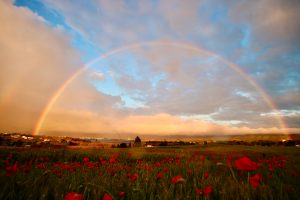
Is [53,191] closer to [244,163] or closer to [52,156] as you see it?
[244,163]

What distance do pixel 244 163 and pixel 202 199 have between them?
3.13ft

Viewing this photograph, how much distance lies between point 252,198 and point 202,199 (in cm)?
72

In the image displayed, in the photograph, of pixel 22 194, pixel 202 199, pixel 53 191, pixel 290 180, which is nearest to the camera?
pixel 22 194

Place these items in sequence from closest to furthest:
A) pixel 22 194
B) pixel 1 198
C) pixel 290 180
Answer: pixel 1 198 → pixel 22 194 → pixel 290 180

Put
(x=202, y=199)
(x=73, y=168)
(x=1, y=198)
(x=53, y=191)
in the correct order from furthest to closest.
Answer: (x=73, y=168) < (x=202, y=199) < (x=53, y=191) < (x=1, y=198)

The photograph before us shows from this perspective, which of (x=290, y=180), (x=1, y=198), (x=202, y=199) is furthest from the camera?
(x=290, y=180)

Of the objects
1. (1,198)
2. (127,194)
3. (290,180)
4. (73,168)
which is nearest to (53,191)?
(1,198)

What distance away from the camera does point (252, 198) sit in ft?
10.2

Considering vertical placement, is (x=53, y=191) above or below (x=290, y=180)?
above

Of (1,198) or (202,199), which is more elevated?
(1,198)

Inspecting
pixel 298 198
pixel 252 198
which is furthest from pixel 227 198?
pixel 298 198

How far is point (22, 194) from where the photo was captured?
270cm

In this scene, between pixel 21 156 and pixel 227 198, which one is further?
pixel 21 156

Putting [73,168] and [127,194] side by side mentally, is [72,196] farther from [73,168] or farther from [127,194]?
[73,168]
